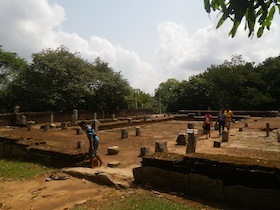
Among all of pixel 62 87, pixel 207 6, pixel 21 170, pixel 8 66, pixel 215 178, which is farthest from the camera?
pixel 8 66

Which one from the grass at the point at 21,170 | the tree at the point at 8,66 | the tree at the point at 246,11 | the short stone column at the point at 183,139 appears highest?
the tree at the point at 8,66

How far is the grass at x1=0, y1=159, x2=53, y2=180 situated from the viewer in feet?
25.9

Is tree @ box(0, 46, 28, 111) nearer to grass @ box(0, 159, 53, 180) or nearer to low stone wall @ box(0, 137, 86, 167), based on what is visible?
low stone wall @ box(0, 137, 86, 167)

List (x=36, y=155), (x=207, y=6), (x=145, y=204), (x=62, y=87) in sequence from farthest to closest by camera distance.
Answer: (x=62, y=87) < (x=36, y=155) < (x=145, y=204) < (x=207, y=6)

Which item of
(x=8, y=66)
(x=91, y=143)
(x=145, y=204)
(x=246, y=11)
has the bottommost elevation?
(x=145, y=204)

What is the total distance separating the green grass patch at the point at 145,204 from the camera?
4652 millimetres

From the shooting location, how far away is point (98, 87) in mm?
31797

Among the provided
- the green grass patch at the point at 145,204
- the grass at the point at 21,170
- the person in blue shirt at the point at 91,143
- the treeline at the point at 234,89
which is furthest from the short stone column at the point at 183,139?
the treeline at the point at 234,89

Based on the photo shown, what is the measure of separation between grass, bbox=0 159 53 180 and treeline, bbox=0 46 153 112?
17.2 meters

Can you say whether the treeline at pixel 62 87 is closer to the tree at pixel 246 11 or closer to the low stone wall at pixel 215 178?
the low stone wall at pixel 215 178

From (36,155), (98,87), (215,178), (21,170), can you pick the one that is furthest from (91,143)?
(98,87)

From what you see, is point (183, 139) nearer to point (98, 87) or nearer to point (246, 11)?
point (246, 11)

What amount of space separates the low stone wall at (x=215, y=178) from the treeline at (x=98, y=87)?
2177 centimetres

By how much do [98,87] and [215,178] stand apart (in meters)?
27.4
